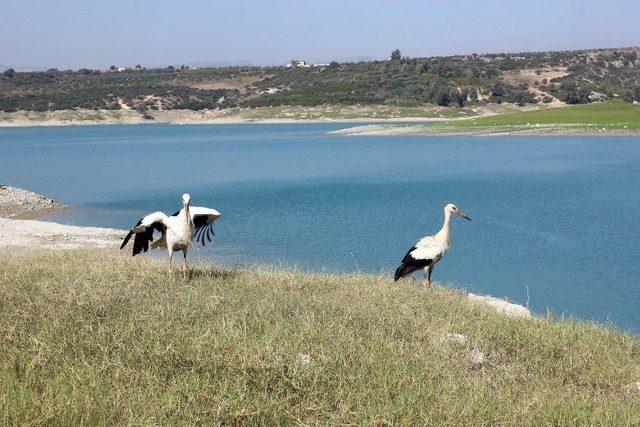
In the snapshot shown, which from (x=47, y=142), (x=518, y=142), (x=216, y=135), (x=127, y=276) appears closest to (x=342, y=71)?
Result: (x=216, y=135)

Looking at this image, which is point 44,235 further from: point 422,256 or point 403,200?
point 403,200

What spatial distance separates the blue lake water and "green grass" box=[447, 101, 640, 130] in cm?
792

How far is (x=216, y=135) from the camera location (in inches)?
3644

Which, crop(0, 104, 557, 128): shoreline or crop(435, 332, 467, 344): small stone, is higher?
crop(435, 332, 467, 344): small stone

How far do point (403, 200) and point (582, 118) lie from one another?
168 ft

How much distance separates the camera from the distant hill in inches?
4589

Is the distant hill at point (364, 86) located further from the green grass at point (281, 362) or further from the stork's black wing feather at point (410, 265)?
the green grass at point (281, 362)

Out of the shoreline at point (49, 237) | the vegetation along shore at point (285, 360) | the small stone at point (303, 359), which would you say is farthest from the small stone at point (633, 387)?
the shoreline at point (49, 237)

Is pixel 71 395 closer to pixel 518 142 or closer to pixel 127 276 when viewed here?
pixel 127 276

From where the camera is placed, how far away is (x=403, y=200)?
3469 cm

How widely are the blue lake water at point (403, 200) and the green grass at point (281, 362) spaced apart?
20.7 ft

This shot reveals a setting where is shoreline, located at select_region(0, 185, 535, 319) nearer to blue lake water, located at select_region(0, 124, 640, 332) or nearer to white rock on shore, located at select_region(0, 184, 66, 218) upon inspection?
white rock on shore, located at select_region(0, 184, 66, 218)

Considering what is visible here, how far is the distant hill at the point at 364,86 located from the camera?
11656 cm

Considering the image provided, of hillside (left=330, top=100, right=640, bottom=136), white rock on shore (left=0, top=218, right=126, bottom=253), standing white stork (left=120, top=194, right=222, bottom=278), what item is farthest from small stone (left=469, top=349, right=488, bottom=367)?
hillside (left=330, top=100, right=640, bottom=136)
